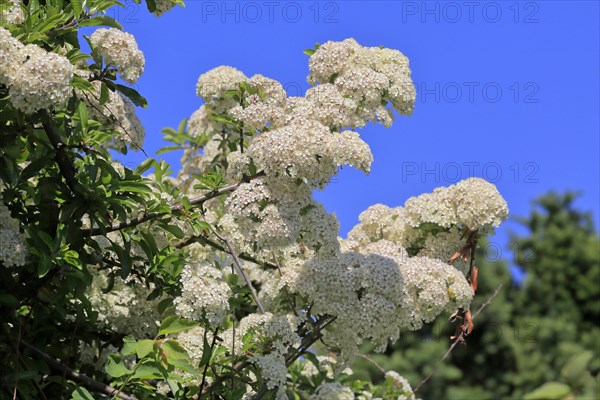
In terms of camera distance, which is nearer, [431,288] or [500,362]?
[431,288]

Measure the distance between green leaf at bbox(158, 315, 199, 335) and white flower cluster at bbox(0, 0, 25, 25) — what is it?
155 centimetres

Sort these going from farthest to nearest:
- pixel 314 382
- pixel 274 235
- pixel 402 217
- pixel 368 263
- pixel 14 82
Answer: pixel 314 382, pixel 402 217, pixel 368 263, pixel 274 235, pixel 14 82

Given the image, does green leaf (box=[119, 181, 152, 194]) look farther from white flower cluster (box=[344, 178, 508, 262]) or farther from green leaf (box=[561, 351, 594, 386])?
green leaf (box=[561, 351, 594, 386])

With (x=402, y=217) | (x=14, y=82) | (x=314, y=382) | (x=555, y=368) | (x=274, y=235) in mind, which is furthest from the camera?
(x=555, y=368)

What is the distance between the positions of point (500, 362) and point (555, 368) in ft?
3.85

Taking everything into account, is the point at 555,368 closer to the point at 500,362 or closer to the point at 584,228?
the point at 500,362

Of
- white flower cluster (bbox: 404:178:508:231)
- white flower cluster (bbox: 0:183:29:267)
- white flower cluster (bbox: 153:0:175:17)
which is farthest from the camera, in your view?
white flower cluster (bbox: 404:178:508:231)

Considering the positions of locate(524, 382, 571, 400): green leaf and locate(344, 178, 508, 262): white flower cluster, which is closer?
locate(524, 382, 571, 400): green leaf

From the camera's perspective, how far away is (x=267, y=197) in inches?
164

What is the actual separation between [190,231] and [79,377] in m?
1.06

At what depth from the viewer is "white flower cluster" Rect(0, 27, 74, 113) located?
3561mm

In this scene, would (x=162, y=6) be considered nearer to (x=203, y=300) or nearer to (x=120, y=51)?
(x=120, y=51)

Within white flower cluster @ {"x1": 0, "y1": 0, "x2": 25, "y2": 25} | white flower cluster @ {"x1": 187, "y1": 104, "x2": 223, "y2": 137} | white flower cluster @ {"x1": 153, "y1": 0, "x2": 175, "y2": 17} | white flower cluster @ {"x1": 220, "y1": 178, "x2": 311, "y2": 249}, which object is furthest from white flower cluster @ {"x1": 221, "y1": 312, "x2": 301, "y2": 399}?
white flower cluster @ {"x1": 187, "y1": 104, "x2": 223, "y2": 137}

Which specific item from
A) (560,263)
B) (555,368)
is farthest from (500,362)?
(560,263)
